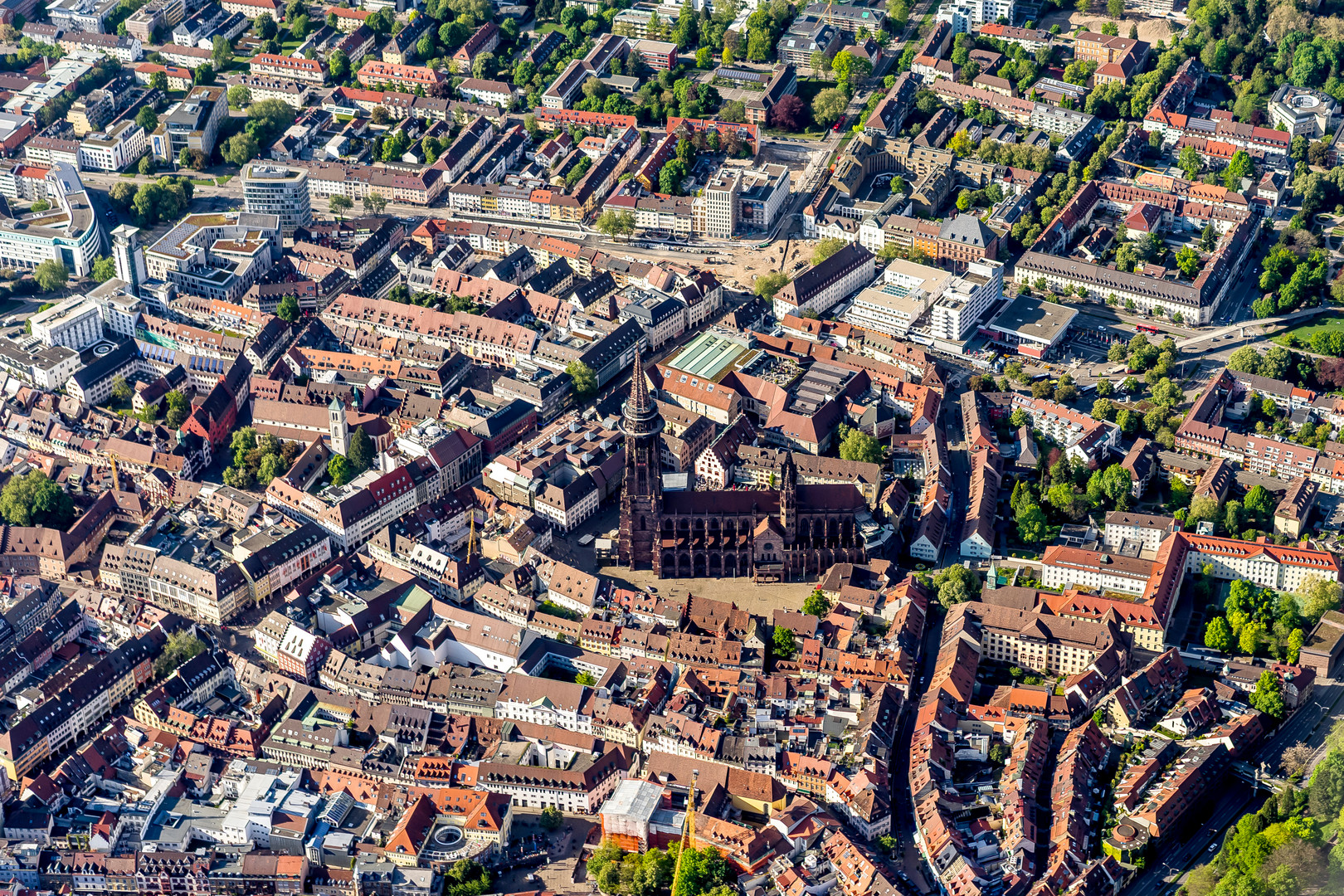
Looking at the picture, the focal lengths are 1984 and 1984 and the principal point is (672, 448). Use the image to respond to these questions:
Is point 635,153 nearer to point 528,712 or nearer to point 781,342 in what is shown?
point 781,342

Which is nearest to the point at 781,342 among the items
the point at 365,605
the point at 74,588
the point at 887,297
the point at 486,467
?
the point at 887,297

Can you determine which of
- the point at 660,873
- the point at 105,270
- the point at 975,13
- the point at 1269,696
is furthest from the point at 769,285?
the point at 660,873

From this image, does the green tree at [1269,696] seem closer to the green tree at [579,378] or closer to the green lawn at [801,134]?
the green tree at [579,378]

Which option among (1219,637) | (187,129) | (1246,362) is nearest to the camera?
(1219,637)

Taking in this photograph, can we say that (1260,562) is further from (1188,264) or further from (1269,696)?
(1188,264)

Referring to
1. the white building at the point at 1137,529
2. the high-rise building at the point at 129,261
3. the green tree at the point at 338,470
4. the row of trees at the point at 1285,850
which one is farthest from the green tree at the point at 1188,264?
the high-rise building at the point at 129,261
